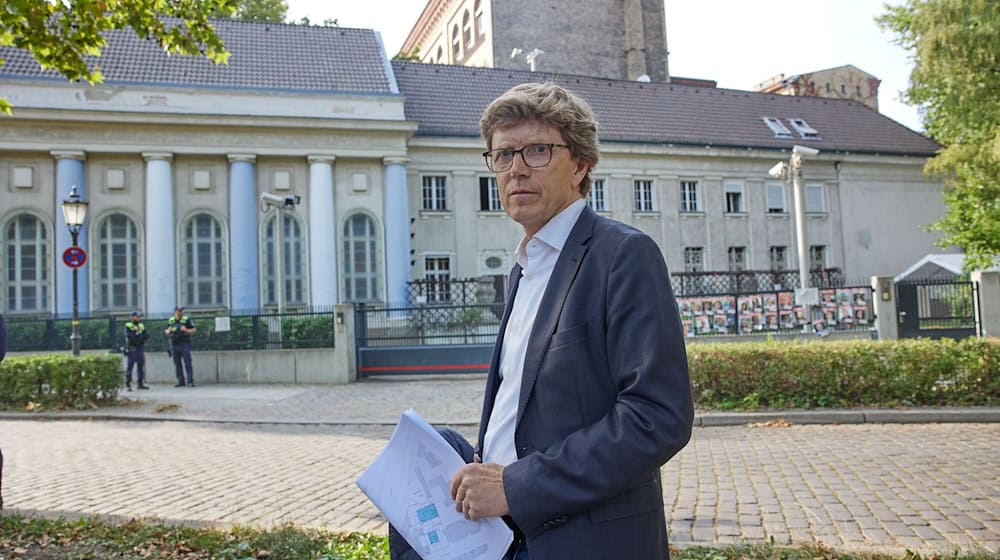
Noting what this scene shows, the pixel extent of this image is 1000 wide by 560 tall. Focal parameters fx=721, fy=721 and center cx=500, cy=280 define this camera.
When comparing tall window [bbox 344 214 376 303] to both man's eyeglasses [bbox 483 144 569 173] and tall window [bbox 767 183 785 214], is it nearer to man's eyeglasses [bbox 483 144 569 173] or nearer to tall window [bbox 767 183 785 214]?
tall window [bbox 767 183 785 214]

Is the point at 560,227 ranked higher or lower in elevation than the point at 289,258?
lower

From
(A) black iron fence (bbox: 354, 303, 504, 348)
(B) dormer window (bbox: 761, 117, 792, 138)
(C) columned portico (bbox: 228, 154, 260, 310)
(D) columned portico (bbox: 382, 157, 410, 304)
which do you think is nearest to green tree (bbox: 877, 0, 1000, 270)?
(B) dormer window (bbox: 761, 117, 792, 138)

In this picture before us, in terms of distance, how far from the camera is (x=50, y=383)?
13633 mm

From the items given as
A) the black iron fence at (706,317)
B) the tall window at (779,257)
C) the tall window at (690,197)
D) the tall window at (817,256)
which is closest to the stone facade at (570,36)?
the tall window at (690,197)

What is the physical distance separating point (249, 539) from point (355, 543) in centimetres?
72

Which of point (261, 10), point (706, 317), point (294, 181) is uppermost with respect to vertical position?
point (261, 10)

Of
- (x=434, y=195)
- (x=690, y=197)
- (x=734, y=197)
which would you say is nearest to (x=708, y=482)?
(x=434, y=195)

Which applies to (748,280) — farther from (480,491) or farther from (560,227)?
(480,491)

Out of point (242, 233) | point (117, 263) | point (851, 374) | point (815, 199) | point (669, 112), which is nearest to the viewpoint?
point (851, 374)

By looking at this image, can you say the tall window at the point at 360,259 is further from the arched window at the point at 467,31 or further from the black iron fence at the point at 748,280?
the arched window at the point at 467,31

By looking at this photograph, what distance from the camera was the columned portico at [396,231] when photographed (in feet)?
93.7

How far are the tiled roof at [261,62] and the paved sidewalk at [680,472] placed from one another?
18.8 meters

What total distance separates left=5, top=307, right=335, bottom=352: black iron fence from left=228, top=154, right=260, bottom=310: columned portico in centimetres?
660

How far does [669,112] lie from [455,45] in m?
20.0
